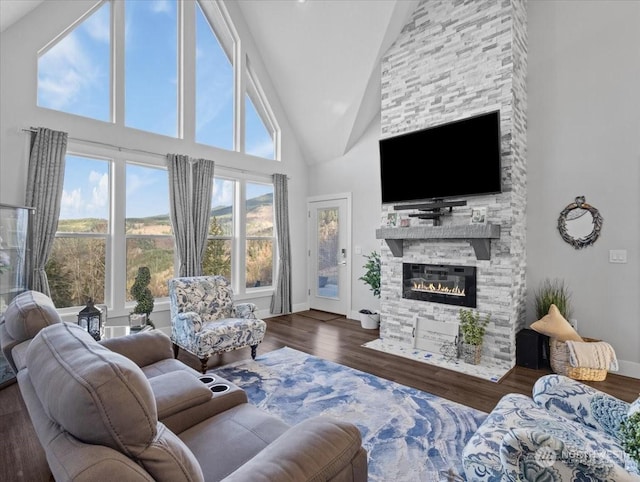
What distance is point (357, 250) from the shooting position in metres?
5.91

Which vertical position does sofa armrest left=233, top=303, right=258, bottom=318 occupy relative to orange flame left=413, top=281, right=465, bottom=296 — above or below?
below

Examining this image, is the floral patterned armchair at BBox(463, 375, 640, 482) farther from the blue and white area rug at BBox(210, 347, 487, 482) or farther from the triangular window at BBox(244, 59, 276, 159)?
the triangular window at BBox(244, 59, 276, 159)

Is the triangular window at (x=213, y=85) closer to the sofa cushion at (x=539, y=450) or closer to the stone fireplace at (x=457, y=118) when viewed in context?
the stone fireplace at (x=457, y=118)

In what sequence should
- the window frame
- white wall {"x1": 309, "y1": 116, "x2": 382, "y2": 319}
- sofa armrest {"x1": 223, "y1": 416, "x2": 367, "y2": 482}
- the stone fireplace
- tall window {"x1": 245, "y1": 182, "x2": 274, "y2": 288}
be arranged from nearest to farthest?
sofa armrest {"x1": 223, "y1": 416, "x2": 367, "y2": 482}, the stone fireplace, the window frame, white wall {"x1": 309, "y1": 116, "x2": 382, "y2": 319}, tall window {"x1": 245, "y1": 182, "x2": 274, "y2": 288}

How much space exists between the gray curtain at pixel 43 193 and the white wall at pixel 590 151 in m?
5.44

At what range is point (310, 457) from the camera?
1113 millimetres

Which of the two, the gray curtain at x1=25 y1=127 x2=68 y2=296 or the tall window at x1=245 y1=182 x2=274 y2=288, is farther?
the tall window at x1=245 y1=182 x2=274 y2=288

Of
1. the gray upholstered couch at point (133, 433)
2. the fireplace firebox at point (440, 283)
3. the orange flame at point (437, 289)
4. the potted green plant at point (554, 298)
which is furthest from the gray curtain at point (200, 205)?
the potted green plant at point (554, 298)

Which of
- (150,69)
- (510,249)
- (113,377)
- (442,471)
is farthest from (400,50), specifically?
(113,377)

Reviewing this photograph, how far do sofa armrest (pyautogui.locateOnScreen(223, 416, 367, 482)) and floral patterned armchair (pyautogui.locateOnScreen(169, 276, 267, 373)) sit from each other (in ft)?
8.06

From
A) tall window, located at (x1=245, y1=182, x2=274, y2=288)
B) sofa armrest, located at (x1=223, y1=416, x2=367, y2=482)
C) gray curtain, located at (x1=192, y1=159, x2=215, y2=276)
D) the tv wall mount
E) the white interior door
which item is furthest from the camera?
the white interior door

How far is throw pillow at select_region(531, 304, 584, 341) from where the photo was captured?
137 inches

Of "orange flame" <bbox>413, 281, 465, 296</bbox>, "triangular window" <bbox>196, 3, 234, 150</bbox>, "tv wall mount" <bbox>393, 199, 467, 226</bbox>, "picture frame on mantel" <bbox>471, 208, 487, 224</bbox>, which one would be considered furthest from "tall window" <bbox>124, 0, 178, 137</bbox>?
"picture frame on mantel" <bbox>471, 208, 487, 224</bbox>

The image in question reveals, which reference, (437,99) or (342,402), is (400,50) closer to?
(437,99)
